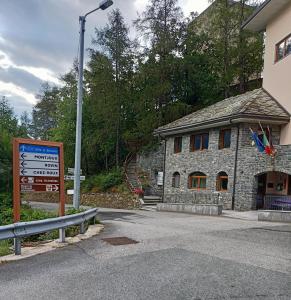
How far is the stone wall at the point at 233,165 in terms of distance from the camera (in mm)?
19625

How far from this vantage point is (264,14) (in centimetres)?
2244

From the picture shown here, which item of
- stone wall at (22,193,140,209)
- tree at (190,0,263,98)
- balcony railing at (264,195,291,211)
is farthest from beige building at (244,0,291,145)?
stone wall at (22,193,140,209)

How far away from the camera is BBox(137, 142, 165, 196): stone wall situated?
30086 millimetres

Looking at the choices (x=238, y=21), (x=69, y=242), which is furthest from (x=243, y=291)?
(x=238, y=21)

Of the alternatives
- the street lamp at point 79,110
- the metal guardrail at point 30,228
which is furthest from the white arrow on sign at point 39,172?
the street lamp at point 79,110

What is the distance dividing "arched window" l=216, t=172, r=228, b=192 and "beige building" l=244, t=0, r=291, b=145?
3.87 metres

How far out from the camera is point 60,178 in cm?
958

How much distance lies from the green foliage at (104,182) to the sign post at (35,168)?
71.8 ft

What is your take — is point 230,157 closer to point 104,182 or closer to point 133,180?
point 133,180

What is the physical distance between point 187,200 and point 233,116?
6434mm

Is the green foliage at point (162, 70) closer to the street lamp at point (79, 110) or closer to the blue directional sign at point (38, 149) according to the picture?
the street lamp at point (79, 110)

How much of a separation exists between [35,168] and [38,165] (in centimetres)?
12

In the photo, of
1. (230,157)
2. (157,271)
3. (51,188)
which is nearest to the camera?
(157,271)

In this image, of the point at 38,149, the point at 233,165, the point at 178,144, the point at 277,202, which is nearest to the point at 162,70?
the point at 178,144
